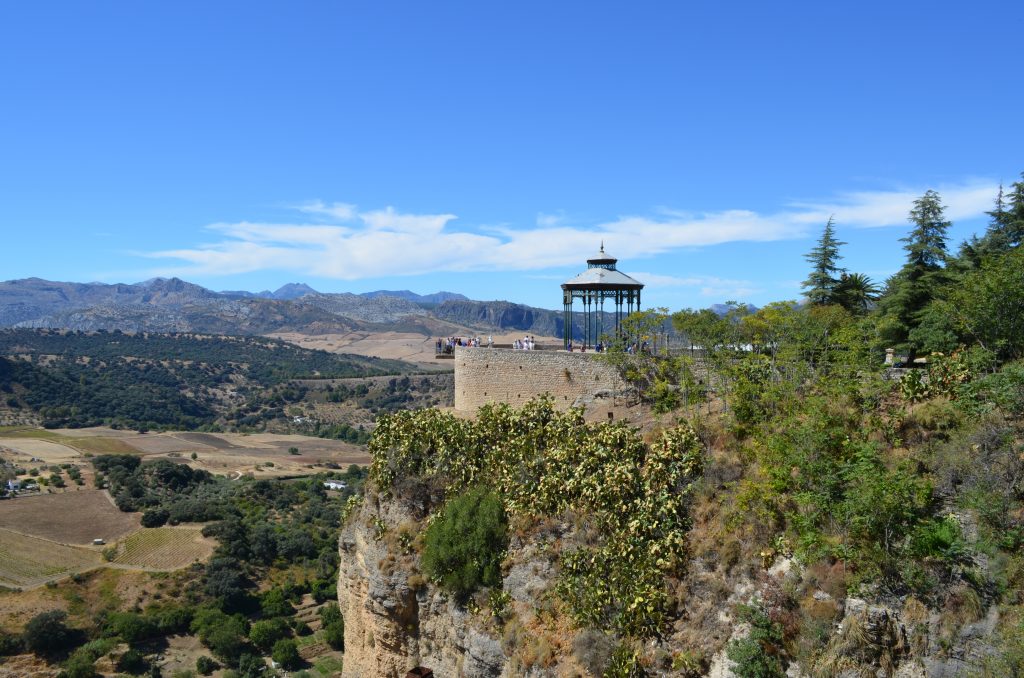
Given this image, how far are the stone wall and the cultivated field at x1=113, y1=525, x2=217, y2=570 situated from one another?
46333mm

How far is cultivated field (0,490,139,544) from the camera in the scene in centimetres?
6297

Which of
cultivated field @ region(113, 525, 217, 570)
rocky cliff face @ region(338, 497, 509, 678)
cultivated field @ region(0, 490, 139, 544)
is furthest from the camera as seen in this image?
cultivated field @ region(0, 490, 139, 544)

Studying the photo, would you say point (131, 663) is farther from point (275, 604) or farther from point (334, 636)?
point (334, 636)

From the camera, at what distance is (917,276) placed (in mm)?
23562

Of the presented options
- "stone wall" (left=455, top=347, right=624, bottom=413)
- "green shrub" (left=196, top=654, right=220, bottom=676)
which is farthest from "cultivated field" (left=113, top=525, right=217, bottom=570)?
"stone wall" (left=455, top=347, right=624, bottom=413)

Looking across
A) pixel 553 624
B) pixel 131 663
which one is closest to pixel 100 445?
pixel 131 663

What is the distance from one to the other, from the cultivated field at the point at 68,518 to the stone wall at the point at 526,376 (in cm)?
5361

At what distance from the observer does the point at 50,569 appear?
55.6m

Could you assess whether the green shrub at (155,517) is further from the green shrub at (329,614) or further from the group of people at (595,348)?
the group of people at (595,348)

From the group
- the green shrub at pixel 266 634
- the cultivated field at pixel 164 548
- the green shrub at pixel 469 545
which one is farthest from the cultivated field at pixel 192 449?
the green shrub at pixel 469 545

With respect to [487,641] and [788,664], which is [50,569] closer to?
[487,641]

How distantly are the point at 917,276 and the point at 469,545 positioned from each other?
675 inches

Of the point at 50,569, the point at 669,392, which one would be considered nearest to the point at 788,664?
the point at 669,392

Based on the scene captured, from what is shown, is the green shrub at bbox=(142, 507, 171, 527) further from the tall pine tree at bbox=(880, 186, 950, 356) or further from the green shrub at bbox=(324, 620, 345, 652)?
the tall pine tree at bbox=(880, 186, 950, 356)
